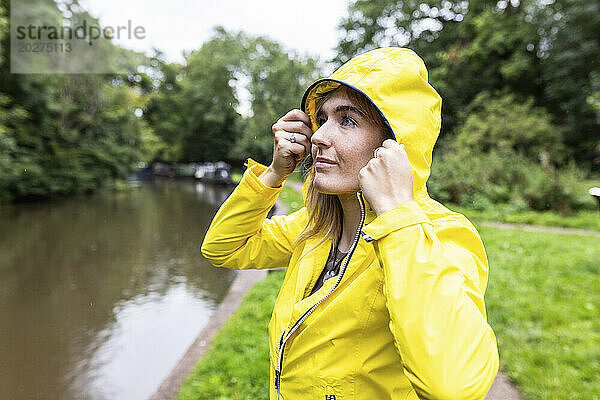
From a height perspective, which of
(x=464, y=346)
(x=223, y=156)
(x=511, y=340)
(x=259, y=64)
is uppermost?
(x=259, y=64)

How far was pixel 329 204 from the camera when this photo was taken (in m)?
1.52

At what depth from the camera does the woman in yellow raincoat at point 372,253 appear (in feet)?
3.11

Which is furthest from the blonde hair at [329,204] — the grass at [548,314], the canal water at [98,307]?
the canal water at [98,307]

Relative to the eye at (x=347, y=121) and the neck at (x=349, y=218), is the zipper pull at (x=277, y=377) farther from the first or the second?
the eye at (x=347, y=121)

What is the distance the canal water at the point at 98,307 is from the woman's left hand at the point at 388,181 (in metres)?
3.42

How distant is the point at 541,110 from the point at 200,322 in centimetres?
1592

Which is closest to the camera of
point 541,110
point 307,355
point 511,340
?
point 307,355

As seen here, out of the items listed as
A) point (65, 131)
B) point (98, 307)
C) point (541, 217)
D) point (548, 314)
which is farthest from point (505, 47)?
point (65, 131)

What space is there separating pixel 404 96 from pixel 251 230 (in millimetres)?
796

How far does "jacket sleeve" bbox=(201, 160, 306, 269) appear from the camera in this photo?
161 cm

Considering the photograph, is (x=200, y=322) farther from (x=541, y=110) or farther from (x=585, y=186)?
(x=541, y=110)

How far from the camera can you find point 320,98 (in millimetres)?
1464

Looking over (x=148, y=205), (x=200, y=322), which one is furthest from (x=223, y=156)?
(x=200, y=322)

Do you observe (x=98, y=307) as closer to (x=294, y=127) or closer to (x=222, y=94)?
(x=294, y=127)
